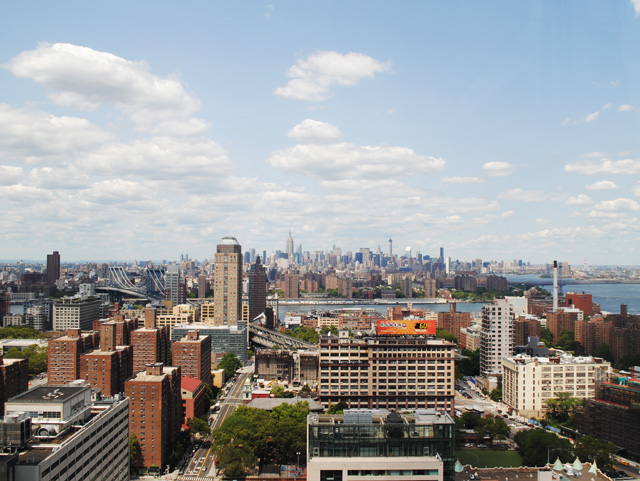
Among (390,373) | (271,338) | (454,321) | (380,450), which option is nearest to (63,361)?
(390,373)

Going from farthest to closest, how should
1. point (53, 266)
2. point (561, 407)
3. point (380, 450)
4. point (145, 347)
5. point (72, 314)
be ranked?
point (53, 266) → point (72, 314) → point (145, 347) → point (561, 407) → point (380, 450)

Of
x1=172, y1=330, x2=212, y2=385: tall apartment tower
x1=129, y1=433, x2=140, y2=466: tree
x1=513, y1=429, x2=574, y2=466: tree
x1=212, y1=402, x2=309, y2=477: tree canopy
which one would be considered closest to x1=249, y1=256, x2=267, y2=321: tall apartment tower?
x1=172, y1=330, x2=212, y2=385: tall apartment tower

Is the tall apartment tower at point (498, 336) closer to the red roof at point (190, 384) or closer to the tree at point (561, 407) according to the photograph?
the tree at point (561, 407)

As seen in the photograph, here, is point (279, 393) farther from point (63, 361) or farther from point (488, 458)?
point (488, 458)

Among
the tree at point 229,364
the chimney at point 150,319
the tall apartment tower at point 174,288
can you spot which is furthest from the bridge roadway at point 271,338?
the tall apartment tower at point 174,288

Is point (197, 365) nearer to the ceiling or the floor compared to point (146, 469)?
nearer to the ceiling

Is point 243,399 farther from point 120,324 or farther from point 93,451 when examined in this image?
point 93,451

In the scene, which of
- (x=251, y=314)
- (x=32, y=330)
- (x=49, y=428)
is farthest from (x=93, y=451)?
(x=251, y=314)
